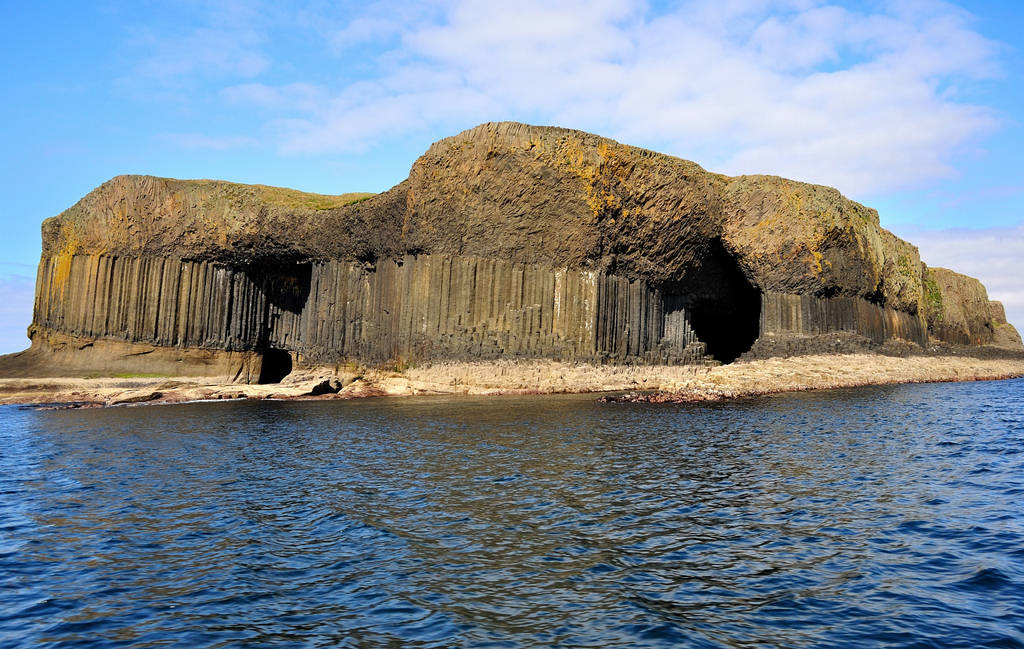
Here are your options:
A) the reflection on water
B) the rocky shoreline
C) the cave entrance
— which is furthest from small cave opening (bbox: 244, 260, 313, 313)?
the reflection on water

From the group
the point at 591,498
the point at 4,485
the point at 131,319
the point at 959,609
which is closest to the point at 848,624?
the point at 959,609

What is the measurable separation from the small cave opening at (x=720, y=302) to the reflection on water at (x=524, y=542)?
23.8m

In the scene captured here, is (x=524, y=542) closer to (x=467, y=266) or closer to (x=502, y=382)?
(x=502, y=382)

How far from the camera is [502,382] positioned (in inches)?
1391

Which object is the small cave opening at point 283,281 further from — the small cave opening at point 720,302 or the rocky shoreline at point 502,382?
the small cave opening at point 720,302

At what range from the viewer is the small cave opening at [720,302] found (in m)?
42.2

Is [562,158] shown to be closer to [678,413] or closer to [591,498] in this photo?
[678,413]

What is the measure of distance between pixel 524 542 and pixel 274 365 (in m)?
42.3

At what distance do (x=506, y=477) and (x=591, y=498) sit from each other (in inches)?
91.7

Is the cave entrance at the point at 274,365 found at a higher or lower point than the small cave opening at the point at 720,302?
lower

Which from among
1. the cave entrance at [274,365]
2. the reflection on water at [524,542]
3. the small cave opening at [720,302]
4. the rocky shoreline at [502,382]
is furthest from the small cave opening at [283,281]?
the reflection on water at [524,542]

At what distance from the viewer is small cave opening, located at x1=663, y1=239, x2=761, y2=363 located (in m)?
42.2

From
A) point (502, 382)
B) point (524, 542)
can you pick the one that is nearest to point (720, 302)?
point (502, 382)

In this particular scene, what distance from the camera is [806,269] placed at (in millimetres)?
40875
